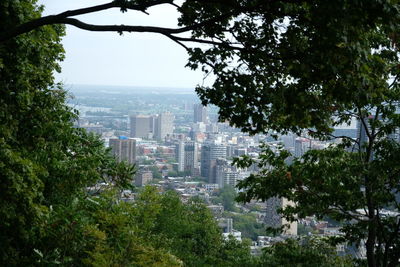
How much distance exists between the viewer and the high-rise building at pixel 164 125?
63.3 meters

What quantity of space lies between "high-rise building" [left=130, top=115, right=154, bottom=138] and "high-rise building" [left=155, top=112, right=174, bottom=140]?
0.70m

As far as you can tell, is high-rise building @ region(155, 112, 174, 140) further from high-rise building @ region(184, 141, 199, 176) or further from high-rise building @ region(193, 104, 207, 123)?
high-rise building @ region(184, 141, 199, 176)

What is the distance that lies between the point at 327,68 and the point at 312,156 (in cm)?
295

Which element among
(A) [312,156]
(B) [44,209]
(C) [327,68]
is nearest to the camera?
(C) [327,68]

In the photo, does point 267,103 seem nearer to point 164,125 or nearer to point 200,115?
point 200,115

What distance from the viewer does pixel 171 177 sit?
130ft

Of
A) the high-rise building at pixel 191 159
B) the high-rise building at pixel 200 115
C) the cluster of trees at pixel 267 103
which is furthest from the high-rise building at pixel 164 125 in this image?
the cluster of trees at pixel 267 103

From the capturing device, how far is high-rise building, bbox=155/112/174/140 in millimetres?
63281

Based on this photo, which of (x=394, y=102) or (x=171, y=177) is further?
(x=171, y=177)

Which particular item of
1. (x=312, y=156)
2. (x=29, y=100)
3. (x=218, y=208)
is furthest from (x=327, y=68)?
(x=218, y=208)

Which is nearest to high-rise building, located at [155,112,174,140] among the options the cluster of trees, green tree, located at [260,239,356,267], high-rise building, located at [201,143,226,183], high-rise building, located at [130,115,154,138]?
A: high-rise building, located at [130,115,154,138]

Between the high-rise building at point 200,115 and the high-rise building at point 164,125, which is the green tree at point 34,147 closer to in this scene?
the high-rise building at point 200,115

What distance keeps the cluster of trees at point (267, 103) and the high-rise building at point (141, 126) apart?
163ft

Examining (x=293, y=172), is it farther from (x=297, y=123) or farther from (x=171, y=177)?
(x=171, y=177)
